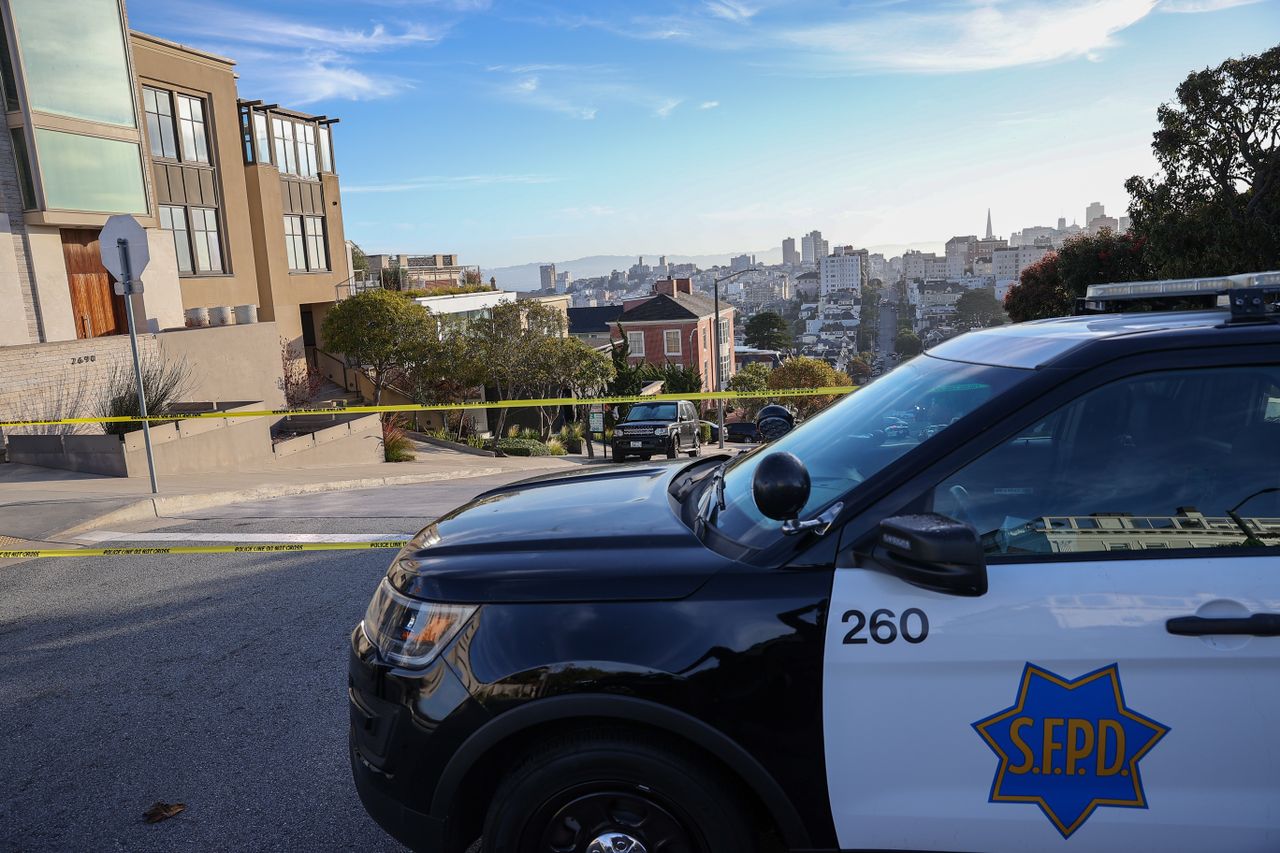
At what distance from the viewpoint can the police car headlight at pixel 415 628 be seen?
2686mm

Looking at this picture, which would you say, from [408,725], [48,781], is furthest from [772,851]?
[48,781]

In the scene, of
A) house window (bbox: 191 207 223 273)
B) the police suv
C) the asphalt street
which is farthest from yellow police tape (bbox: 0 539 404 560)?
house window (bbox: 191 207 223 273)

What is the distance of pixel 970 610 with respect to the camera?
236 centimetres

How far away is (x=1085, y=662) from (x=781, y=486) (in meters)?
0.86

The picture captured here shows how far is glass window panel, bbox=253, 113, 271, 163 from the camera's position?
32.5 metres

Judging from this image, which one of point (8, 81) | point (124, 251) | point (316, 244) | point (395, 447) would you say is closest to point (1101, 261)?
point (395, 447)

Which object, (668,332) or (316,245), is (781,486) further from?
(668,332)

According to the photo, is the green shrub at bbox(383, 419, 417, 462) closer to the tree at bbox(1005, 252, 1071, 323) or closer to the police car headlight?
the tree at bbox(1005, 252, 1071, 323)

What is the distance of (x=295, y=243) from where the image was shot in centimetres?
3491

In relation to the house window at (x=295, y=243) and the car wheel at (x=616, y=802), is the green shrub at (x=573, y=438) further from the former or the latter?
the car wheel at (x=616, y=802)

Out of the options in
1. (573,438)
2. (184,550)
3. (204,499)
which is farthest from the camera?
(573,438)

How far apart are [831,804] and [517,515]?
141 centimetres

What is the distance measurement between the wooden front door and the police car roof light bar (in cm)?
2325

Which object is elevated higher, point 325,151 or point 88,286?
point 325,151
